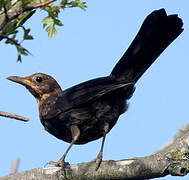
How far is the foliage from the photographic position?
2.97 m

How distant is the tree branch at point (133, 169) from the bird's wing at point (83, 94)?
3.78ft

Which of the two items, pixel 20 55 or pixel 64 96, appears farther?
pixel 64 96

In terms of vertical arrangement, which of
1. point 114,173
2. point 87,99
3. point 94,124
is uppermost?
point 87,99

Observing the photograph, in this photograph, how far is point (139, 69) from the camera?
5.09 m

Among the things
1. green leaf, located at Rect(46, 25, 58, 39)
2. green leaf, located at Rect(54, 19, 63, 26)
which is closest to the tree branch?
green leaf, located at Rect(46, 25, 58, 39)

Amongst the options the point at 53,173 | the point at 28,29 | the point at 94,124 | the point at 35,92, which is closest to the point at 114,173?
the point at 53,173

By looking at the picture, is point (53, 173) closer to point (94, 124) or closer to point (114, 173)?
point (114, 173)

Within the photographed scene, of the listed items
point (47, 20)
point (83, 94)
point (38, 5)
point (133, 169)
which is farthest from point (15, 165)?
point (38, 5)

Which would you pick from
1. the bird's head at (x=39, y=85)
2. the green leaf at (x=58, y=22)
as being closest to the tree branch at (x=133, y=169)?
the green leaf at (x=58, y=22)

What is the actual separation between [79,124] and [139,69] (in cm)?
106

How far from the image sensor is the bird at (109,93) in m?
4.95

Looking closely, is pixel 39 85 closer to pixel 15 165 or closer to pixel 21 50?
pixel 15 165

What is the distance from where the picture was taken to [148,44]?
505cm

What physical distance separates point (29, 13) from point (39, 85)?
2.55 metres
